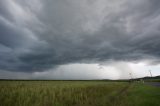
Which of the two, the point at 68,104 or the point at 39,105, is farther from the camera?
the point at 68,104

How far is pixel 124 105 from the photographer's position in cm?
1444

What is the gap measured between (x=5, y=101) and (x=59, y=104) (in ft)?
17.4

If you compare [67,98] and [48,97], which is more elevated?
[48,97]

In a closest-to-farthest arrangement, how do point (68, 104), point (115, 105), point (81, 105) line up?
point (115, 105), point (81, 105), point (68, 104)

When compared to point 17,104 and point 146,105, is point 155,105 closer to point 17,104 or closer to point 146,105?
point 146,105

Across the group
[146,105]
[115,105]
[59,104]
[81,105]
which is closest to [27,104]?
[59,104]

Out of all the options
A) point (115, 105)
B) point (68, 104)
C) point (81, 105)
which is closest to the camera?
point (115, 105)

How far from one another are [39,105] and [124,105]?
8.13m

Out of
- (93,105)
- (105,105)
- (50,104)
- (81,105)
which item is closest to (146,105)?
(105,105)

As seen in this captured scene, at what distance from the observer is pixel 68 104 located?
645 inches

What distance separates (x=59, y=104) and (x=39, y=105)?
7.45 ft

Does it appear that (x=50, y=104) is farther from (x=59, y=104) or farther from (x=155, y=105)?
(x=155, y=105)

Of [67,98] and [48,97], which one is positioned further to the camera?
[67,98]

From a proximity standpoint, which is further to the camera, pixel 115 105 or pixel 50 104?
pixel 50 104
